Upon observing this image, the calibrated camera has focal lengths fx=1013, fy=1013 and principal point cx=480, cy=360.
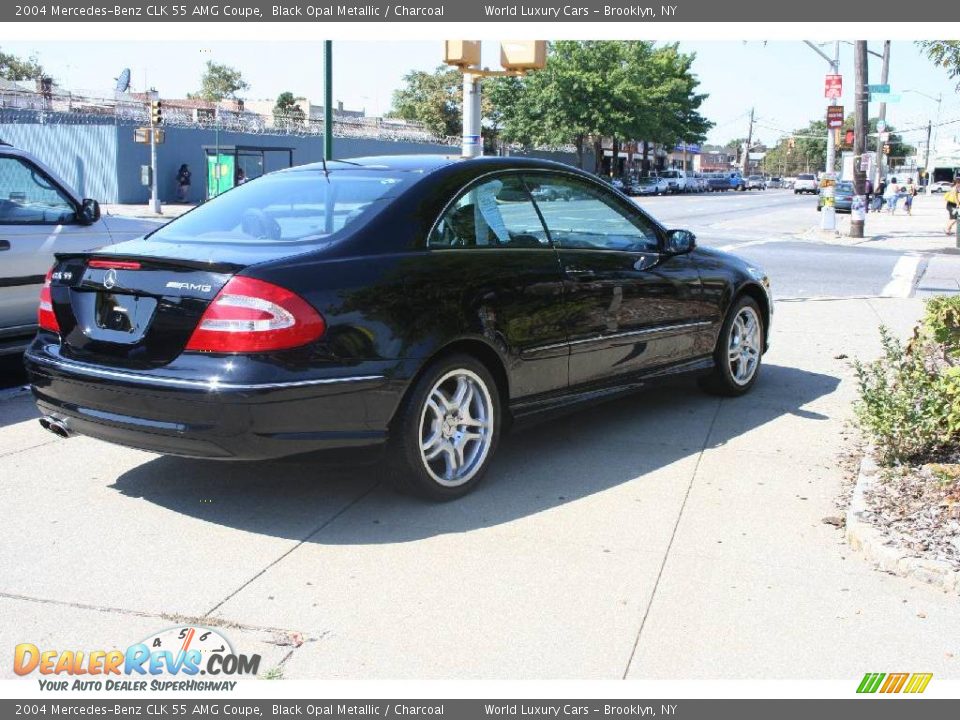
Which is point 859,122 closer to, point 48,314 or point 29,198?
point 29,198

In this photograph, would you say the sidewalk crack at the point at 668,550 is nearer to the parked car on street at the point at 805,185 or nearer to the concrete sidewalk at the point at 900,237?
the concrete sidewalk at the point at 900,237

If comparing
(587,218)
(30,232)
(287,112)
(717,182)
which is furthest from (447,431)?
(717,182)

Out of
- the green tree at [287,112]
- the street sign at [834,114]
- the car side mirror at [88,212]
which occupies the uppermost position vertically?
the green tree at [287,112]

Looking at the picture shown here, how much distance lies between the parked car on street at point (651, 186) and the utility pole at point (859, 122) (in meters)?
39.4

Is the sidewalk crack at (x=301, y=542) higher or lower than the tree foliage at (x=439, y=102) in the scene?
lower

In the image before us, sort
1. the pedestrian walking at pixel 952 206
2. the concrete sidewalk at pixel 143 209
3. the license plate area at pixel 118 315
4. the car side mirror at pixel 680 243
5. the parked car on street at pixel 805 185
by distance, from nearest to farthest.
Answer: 1. the license plate area at pixel 118 315
2. the car side mirror at pixel 680 243
3. the pedestrian walking at pixel 952 206
4. the concrete sidewalk at pixel 143 209
5. the parked car on street at pixel 805 185

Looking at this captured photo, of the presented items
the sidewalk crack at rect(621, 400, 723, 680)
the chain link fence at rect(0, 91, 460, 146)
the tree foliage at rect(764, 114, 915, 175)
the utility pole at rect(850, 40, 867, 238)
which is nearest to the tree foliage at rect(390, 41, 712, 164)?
the chain link fence at rect(0, 91, 460, 146)

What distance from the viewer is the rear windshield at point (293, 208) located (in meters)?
4.84

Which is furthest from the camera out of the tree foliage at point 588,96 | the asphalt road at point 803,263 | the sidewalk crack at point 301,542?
the tree foliage at point 588,96

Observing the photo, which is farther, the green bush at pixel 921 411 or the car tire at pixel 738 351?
the car tire at pixel 738 351

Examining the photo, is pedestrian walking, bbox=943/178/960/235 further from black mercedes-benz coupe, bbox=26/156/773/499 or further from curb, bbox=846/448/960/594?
curb, bbox=846/448/960/594

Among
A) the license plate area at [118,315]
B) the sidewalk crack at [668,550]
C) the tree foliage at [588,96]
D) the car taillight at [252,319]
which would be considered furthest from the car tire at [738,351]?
the tree foliage at [588,96]

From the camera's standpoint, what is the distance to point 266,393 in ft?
13.6
